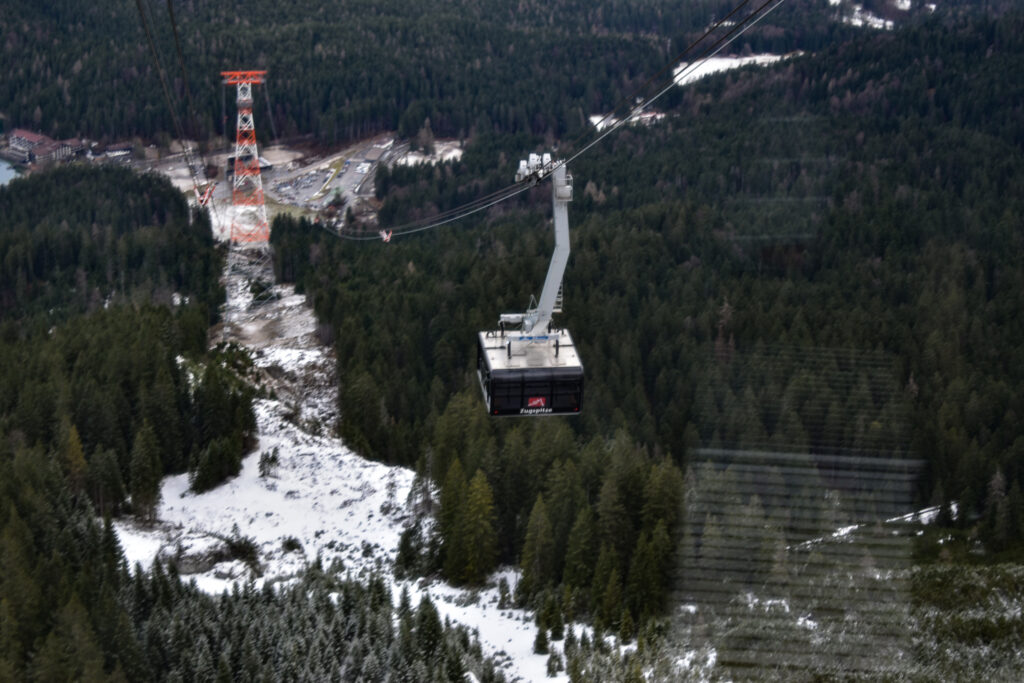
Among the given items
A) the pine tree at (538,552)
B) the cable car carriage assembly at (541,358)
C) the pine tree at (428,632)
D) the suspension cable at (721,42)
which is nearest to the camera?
the suspension cable at (721,42)

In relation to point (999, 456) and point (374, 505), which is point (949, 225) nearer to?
point (999, 456)

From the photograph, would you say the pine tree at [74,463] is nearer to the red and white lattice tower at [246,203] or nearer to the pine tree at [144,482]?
the pine tree at [144,482]

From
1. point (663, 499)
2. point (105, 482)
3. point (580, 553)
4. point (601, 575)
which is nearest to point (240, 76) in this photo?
point (105, 482)

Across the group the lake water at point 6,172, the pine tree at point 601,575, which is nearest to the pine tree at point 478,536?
the pine tree at point 601,575

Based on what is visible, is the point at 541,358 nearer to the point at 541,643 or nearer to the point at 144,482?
the point at 541,643

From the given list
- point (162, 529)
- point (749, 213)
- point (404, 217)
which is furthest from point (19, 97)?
point (162, 529)

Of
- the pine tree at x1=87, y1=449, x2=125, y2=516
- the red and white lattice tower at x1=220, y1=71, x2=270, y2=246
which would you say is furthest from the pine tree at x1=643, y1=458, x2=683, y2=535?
the red and white lattice tower at x1=220, y1=71, x2=270, y2=246
